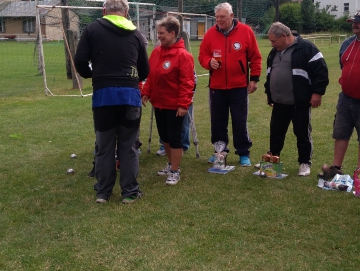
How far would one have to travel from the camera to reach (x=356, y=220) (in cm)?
434

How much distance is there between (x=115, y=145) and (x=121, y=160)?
16 centimetres

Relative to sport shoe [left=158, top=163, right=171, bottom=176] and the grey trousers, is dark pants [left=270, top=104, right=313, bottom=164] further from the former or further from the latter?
the grey trousers

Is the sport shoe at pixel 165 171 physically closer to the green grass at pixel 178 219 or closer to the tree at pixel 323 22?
the green grass at pixel 178 219

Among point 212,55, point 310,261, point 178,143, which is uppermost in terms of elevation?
point 212,55

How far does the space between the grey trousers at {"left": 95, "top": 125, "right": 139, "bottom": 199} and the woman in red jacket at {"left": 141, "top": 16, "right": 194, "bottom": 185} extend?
0.66m

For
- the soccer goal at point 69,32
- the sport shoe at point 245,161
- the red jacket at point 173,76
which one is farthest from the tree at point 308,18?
the red jacket at point 173,76

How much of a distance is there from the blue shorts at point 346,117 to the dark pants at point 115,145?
2280 millimetres

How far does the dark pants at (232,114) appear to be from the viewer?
6066 millimetres

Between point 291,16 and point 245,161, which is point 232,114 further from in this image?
point 291,16

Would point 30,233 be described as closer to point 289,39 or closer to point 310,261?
point 310,261

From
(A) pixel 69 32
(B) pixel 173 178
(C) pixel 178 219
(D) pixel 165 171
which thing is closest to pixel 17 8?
(A) pixel 69 32

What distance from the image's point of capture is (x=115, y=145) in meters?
4.85

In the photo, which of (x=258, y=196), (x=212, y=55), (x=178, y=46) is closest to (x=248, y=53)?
(x=212, y=55)

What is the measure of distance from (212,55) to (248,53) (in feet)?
1.45
